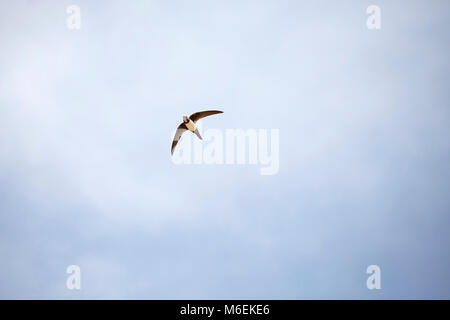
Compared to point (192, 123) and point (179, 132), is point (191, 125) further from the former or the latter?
point (179, 132)

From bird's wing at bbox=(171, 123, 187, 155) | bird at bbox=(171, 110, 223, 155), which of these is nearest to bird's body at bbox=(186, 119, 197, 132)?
bird at bbox=(171, 110, 223, 155)

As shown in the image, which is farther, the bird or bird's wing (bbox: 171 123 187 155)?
bird's wing (bbox: 171 123 187 155)

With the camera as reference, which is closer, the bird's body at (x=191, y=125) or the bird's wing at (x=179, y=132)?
the bird's body at (x=191, y=125)

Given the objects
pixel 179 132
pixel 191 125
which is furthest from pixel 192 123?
pixel 179 132

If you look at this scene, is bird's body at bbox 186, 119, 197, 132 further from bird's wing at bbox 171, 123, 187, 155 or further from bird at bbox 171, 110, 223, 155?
bird's wing at bbox 171, 123, 187, 155

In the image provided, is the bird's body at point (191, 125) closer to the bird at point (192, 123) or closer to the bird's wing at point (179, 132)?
the bird at point (192, 123)

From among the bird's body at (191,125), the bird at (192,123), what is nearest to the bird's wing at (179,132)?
the bird at (192,123)
